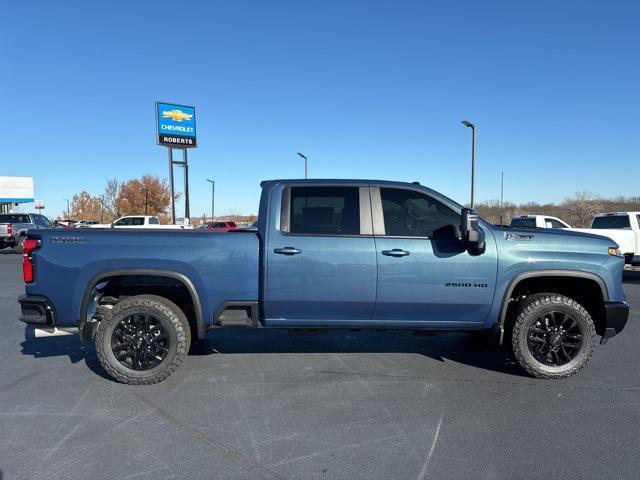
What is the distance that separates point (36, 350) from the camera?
17.0 ft

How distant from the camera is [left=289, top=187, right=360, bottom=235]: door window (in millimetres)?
4137

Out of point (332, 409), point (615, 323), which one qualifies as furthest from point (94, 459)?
point (615, 323)

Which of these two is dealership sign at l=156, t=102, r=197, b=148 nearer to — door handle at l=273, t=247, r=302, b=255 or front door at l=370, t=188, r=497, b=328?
door handle at l=273, t=247, r=302, b=255

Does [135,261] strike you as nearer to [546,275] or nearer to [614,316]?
[546,275]

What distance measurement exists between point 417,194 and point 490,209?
60.6 m

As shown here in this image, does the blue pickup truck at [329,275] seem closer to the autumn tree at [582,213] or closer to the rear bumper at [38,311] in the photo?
the rear bumper at [38,311]

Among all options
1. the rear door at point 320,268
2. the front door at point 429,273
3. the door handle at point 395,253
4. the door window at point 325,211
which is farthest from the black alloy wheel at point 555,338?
the door window at point 325,211

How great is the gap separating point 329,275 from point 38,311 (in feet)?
8.87

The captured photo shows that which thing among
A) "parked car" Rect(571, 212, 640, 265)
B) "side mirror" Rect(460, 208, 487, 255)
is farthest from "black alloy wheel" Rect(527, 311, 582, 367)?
"parked car" Rect(571, 212, 640, 265)

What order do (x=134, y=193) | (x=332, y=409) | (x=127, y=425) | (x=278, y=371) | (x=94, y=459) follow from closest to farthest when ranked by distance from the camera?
(x=94, y=459)
(x=127, y=425)
(x=332, y=409)
(x=278, y=371)
(x=134, y=193)

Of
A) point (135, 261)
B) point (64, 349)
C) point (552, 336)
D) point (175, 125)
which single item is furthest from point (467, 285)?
point (175, 125)

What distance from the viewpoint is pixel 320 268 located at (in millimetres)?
3992

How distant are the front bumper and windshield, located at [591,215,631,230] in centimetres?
989

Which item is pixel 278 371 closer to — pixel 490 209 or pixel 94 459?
pixel 94 459
